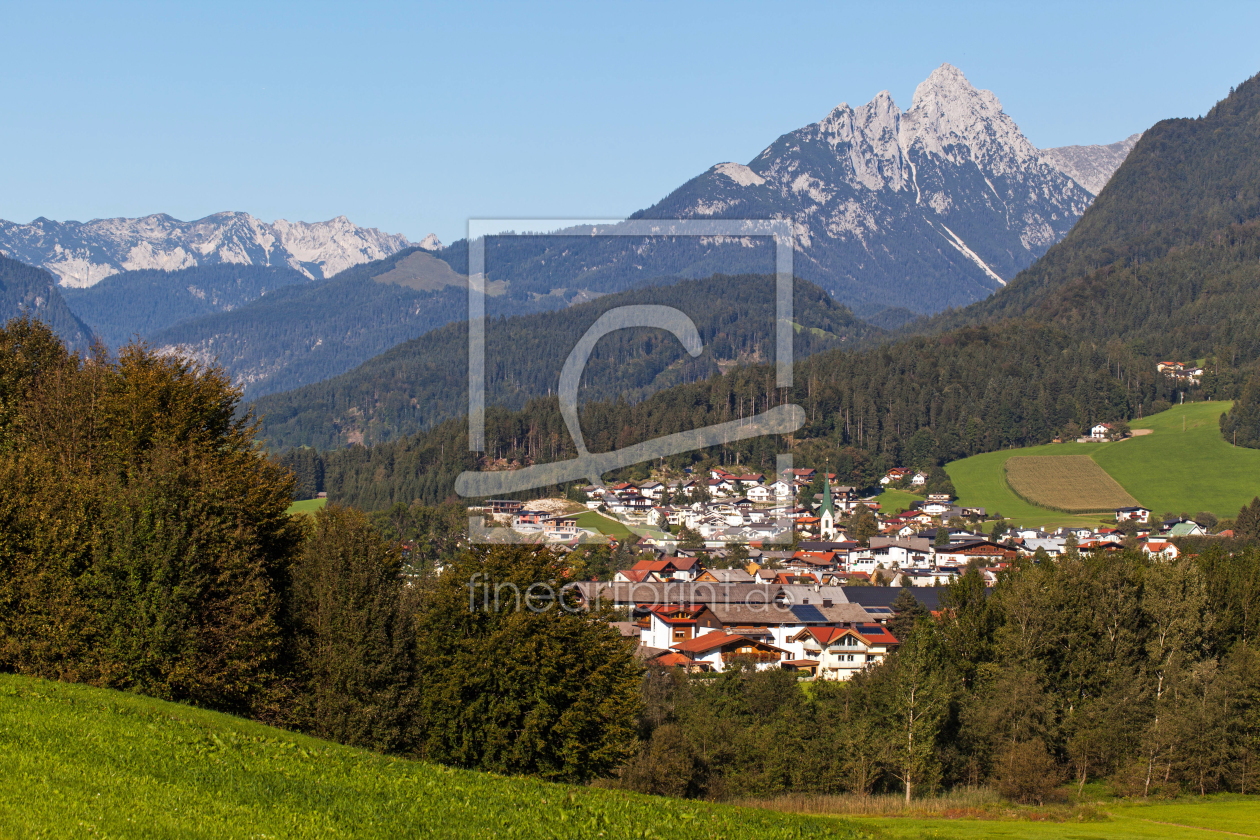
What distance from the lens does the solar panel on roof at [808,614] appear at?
2244 inches

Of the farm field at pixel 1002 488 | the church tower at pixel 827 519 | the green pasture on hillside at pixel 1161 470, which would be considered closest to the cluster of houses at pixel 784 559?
the church tower at pixel 827 519

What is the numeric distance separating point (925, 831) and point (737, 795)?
37.1 feet

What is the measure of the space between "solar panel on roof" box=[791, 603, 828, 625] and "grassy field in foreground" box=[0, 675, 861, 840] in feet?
139

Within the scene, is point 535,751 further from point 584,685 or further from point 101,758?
point 101,758

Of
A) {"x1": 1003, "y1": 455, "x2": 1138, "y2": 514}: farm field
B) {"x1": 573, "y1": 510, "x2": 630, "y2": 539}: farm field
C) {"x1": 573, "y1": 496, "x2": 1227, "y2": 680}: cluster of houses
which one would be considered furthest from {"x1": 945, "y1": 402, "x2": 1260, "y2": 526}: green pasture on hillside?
{"x1": 573, "y1": 510, "x2": 630, "y2": 539}: farm field

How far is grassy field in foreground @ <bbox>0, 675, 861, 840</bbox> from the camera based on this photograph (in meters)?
10.5

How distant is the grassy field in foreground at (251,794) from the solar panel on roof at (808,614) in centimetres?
4233

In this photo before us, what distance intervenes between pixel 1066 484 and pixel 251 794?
115919 mm

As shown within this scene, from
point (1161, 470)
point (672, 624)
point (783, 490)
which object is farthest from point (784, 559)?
point (1161, 470)

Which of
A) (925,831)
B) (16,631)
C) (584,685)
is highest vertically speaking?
(16,631)

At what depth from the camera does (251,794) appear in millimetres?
11508

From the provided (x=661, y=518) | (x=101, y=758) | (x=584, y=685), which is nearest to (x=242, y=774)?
(x=101, y=758)

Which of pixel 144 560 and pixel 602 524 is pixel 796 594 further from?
pixel 144 560

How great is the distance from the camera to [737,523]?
311 feet
